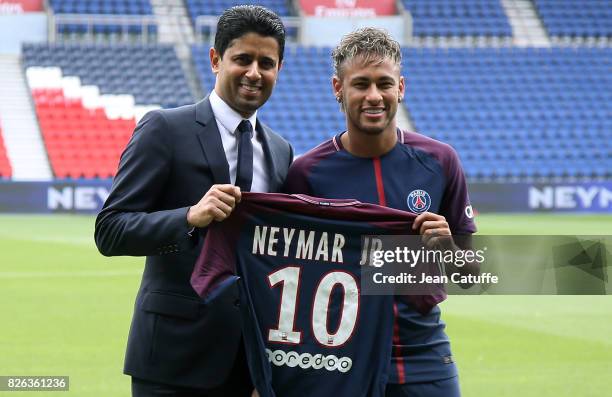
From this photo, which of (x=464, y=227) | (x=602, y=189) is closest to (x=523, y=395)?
(x=464, y=227)

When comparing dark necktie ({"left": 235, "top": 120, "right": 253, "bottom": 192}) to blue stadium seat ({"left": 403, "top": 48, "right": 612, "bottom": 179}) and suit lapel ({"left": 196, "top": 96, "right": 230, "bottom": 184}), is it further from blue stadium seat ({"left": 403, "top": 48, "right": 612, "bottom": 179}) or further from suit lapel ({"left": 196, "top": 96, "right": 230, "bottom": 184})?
blue stadium seat ({"left": 403, "top": 48, "right": 612, "bottom": 179})

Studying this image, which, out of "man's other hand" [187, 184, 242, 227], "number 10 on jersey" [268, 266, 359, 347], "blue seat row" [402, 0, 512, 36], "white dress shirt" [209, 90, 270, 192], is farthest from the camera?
"blue seat row" [402, 0, 512, 36]

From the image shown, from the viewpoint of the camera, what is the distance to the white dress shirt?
372cm

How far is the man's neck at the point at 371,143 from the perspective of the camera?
12.1ft

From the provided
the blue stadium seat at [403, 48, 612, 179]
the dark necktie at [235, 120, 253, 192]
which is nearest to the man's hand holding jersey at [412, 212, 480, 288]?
the dark necktie at [235, 120, 253, 192]

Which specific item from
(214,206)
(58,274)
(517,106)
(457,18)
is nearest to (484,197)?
(517,106)

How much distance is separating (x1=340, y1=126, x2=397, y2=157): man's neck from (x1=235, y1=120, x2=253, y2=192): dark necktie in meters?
0.35

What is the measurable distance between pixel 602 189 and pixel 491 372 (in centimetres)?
2022

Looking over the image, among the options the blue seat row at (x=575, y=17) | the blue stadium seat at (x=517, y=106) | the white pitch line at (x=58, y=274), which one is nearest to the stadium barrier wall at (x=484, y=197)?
the blue stadium seat at (x=517, y=106)

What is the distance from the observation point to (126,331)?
9.43 metres

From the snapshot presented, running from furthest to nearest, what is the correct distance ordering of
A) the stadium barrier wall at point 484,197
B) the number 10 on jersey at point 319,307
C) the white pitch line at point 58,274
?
the stadium barrier wall at point 484,197 < the white pitch line at point 58,274 < the number 10 on jersey at point 319,307

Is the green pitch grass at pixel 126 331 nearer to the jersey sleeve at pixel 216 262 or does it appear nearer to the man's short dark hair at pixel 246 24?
the jersey sleeve at pixel 216 262

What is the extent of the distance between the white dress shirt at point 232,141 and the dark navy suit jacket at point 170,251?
0.05 metres

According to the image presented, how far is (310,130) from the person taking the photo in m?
29.7
